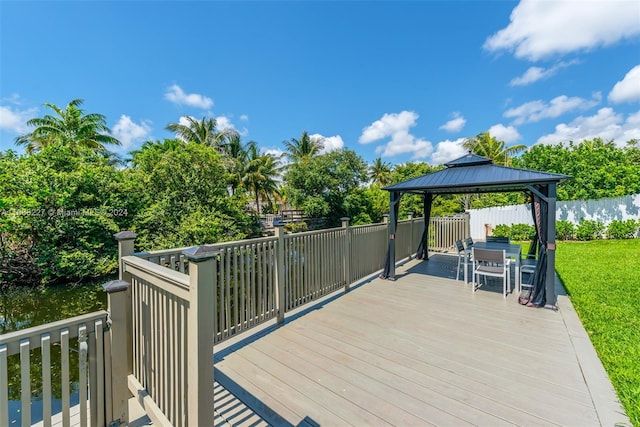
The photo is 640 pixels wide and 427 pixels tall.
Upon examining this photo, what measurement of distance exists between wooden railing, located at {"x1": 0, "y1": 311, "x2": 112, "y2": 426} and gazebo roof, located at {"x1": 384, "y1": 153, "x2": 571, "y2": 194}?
4943 millimetres

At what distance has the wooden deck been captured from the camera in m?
1.97

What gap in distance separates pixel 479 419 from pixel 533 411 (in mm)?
450

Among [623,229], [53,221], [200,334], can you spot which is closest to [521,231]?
[623,229]

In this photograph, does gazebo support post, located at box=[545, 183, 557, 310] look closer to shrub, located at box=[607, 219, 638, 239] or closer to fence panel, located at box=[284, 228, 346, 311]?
fence panel, located at box=[284, 228, 346, 311]

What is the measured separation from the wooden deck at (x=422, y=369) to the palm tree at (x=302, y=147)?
67.2 feet

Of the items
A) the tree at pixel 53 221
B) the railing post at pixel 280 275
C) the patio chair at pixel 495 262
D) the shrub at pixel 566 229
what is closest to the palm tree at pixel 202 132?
the tree at pixel 53 221

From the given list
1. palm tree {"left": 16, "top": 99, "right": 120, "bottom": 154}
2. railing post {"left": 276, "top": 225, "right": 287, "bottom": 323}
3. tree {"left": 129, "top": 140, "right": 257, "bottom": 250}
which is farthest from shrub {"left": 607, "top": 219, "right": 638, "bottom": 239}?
palm tree {"left": 16, "top": 99, "right": 120, "bottom": 154}

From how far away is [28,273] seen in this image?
26.7 ft

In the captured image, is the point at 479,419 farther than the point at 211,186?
No

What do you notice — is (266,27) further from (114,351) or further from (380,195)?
(380,195)

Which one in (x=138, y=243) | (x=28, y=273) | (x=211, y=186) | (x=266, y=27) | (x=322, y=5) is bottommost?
(x=28, y=273)

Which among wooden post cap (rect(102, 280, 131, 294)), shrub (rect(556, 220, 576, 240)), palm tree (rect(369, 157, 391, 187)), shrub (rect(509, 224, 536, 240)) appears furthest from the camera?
palm tree (rect(369, 157, 391, 187))

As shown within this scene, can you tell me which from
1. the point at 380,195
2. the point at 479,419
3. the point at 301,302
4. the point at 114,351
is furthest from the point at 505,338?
the point at 380,195

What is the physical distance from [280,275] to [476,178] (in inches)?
152
